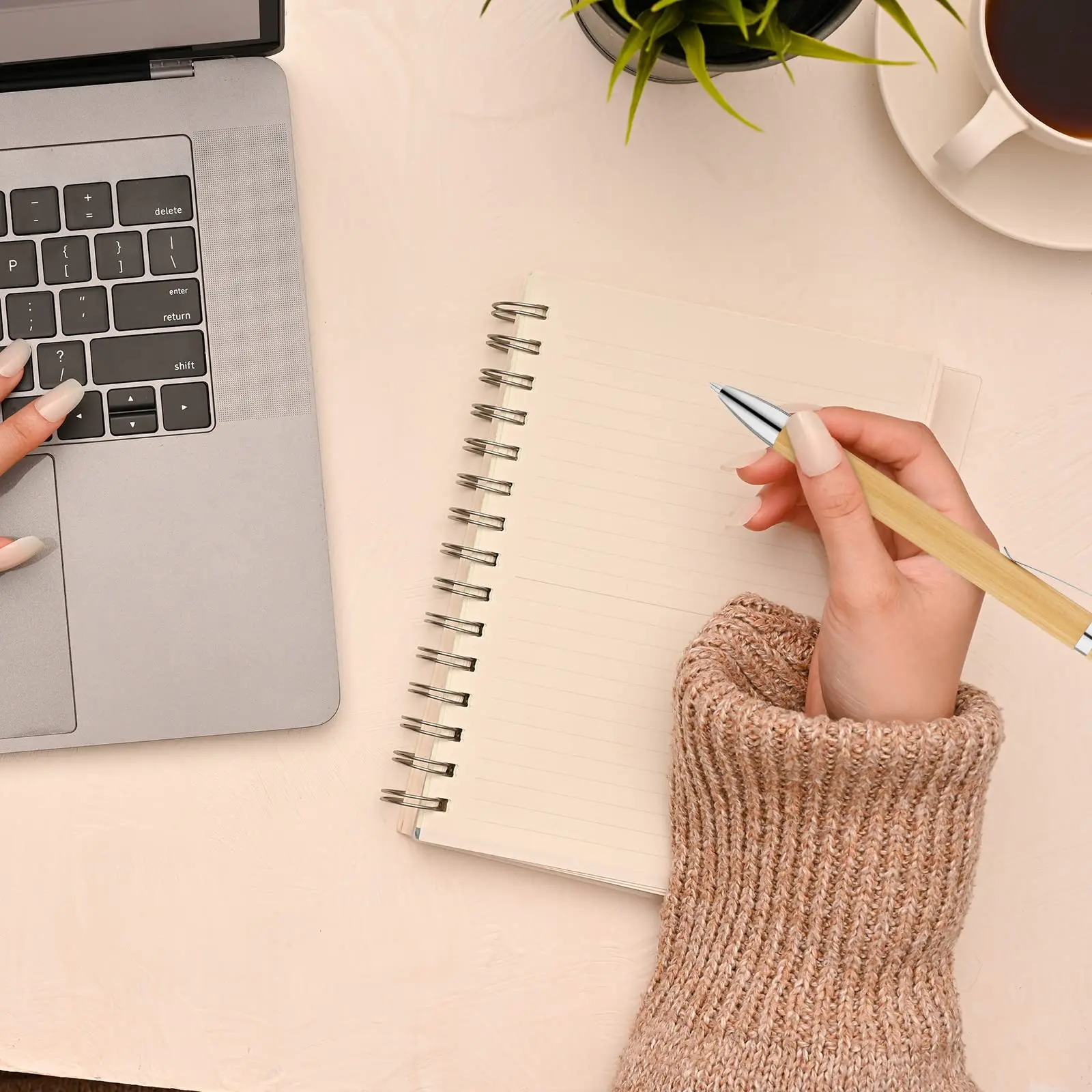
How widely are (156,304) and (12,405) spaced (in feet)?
0.30

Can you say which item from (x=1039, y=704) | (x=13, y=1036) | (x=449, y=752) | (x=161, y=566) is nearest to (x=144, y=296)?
(x=161, y=566)

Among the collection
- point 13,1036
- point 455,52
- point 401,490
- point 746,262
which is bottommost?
point 13,1036

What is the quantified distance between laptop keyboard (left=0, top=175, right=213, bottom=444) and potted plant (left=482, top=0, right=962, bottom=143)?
0.23m

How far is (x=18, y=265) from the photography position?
525 millimetres

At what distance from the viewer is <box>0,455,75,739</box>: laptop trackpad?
1.71 ft

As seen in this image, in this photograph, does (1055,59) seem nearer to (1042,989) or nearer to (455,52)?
(455,52)

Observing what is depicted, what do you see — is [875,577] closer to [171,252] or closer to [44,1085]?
[171,252]

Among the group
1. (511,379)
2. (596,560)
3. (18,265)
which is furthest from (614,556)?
(18,265)

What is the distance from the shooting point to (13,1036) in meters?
0.53

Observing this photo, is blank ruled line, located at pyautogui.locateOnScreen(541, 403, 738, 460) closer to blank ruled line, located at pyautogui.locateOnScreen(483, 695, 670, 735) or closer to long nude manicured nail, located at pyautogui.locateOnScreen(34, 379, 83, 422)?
blank ruled line, located at pyautogui.locateOnScreen(483, 695, 670, 735)

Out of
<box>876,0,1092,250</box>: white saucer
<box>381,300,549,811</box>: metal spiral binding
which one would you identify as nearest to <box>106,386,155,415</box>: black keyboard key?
<box>381,300,549,811</box>: metal spiral binding

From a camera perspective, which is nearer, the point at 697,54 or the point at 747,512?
the point at 697,54

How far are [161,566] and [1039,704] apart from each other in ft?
1.57

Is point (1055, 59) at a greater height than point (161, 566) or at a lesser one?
greater
